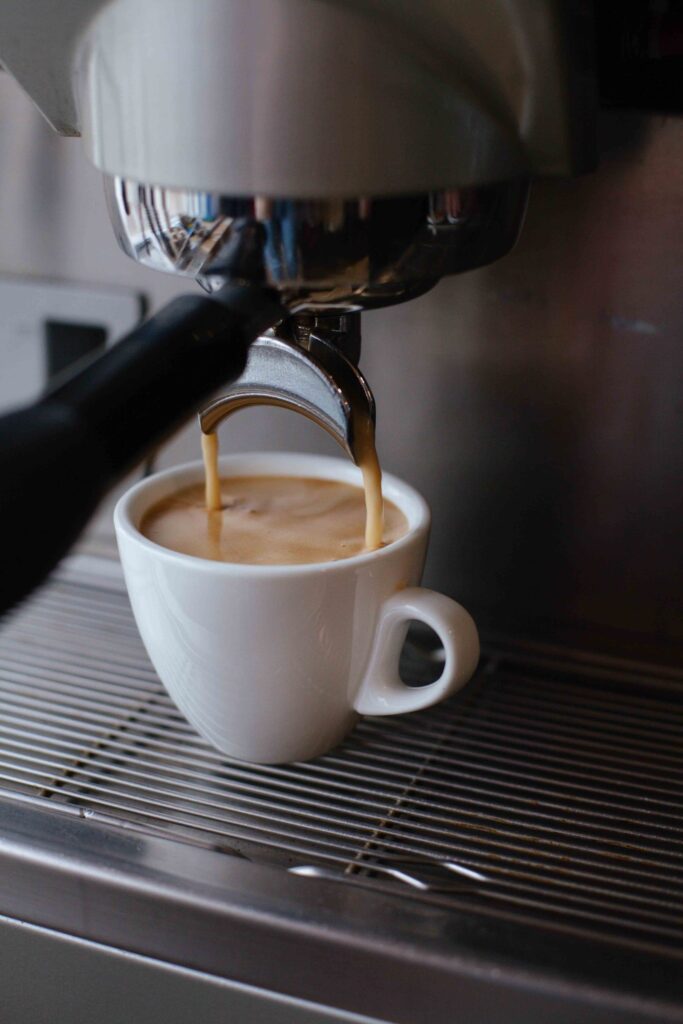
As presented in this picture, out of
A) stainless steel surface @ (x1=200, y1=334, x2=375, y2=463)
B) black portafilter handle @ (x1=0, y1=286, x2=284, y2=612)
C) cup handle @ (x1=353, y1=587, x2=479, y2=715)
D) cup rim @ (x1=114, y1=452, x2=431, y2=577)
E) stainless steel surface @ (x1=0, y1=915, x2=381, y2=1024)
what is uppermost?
black portafilter handle @ (x1=0, y1=286, x2=284, y2=612)

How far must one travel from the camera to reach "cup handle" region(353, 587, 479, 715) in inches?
16.7

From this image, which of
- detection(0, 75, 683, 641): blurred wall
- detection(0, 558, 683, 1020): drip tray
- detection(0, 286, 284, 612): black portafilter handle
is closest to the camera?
detection(0, 286, 284, 612): black portafilter handle

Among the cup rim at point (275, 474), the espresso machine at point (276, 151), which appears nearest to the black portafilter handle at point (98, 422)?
the espresso machine at point (276, 151)

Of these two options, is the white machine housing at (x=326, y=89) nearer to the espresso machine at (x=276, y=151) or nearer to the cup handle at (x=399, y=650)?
the espresso machine at (x=276, y=151)

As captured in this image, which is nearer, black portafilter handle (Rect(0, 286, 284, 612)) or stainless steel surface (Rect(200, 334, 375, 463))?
black portafilter handle (Rect(0, 286, 284, 612))

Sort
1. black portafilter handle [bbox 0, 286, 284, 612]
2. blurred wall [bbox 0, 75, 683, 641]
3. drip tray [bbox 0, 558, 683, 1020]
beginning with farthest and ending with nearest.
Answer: blurred wall [bbox 0, 75, 683, 641] → drip tray [bbox 0, 558, 683, 1020] → black portafilter handle [bbox 0, 286, 284, 612]

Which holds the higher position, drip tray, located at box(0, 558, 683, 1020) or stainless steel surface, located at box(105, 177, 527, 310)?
stainless steel surface, located at box(105, 177, 527, 310)

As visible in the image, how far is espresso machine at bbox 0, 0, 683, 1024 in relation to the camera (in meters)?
0.31

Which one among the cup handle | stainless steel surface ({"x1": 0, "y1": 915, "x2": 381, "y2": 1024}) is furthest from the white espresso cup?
stainless steel surface ({"x1": 0, "y1": 915, "x2": 381, "y2": 1024})

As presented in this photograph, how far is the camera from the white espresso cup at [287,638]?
41 cm

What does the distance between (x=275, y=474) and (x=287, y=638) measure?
0.12 metres

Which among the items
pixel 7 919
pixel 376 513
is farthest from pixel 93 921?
pixel 376 513

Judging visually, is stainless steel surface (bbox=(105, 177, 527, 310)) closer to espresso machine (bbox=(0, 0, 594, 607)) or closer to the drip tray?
espresso machine (bbox=(0, 0, 594, 607))

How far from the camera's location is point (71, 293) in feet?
1.88
